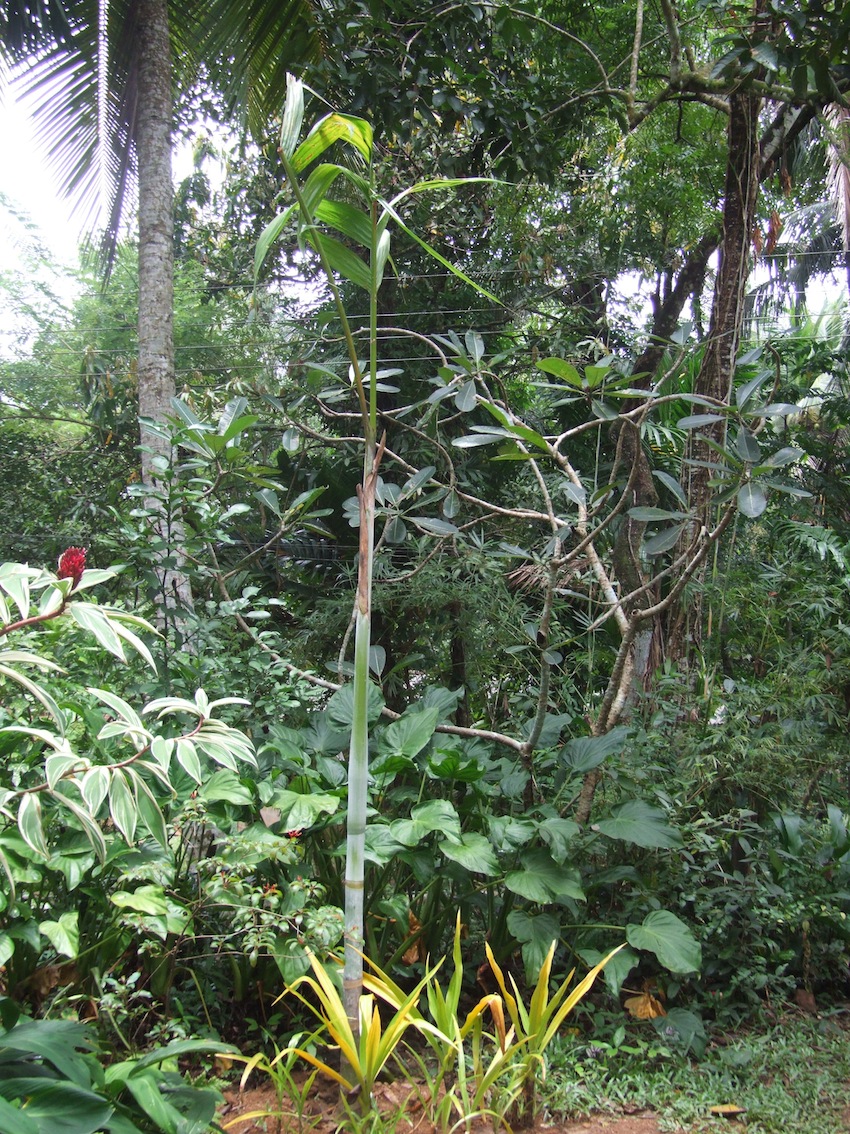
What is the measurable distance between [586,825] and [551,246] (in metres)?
3.68

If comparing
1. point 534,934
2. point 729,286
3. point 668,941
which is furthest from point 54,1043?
point 729,286

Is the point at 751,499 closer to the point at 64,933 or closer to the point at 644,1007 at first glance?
the point at 644,1007

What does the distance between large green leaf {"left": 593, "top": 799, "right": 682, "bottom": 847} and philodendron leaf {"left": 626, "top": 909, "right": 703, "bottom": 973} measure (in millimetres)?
243

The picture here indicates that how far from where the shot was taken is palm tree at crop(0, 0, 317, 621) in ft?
14.2

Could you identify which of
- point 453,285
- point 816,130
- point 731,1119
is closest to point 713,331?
point 453,285

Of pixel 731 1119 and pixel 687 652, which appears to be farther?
pixel 687 652

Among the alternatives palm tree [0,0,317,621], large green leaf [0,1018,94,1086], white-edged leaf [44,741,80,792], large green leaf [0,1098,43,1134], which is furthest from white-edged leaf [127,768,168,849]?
palm tree [0,0,317,621]

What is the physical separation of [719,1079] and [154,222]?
454cm

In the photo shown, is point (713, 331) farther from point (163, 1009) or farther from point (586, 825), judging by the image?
point (163, 1009)

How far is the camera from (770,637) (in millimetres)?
3990

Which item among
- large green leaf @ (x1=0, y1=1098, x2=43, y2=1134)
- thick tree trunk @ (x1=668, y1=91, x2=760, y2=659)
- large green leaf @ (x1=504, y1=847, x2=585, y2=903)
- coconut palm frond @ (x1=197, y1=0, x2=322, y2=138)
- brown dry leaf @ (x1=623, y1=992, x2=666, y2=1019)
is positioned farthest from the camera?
coconut palm frond @ (x1=197, y1=0, x2=322, y2=138)

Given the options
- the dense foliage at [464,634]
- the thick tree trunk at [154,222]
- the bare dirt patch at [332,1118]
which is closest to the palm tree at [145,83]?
the thick tree trunk at [154,222]

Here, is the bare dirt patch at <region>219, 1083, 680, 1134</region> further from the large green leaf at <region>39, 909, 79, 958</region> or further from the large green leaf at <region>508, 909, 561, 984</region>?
the large green leaf at <region>39, 909, 79, 958</region>

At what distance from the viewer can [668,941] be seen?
8.18 ft
